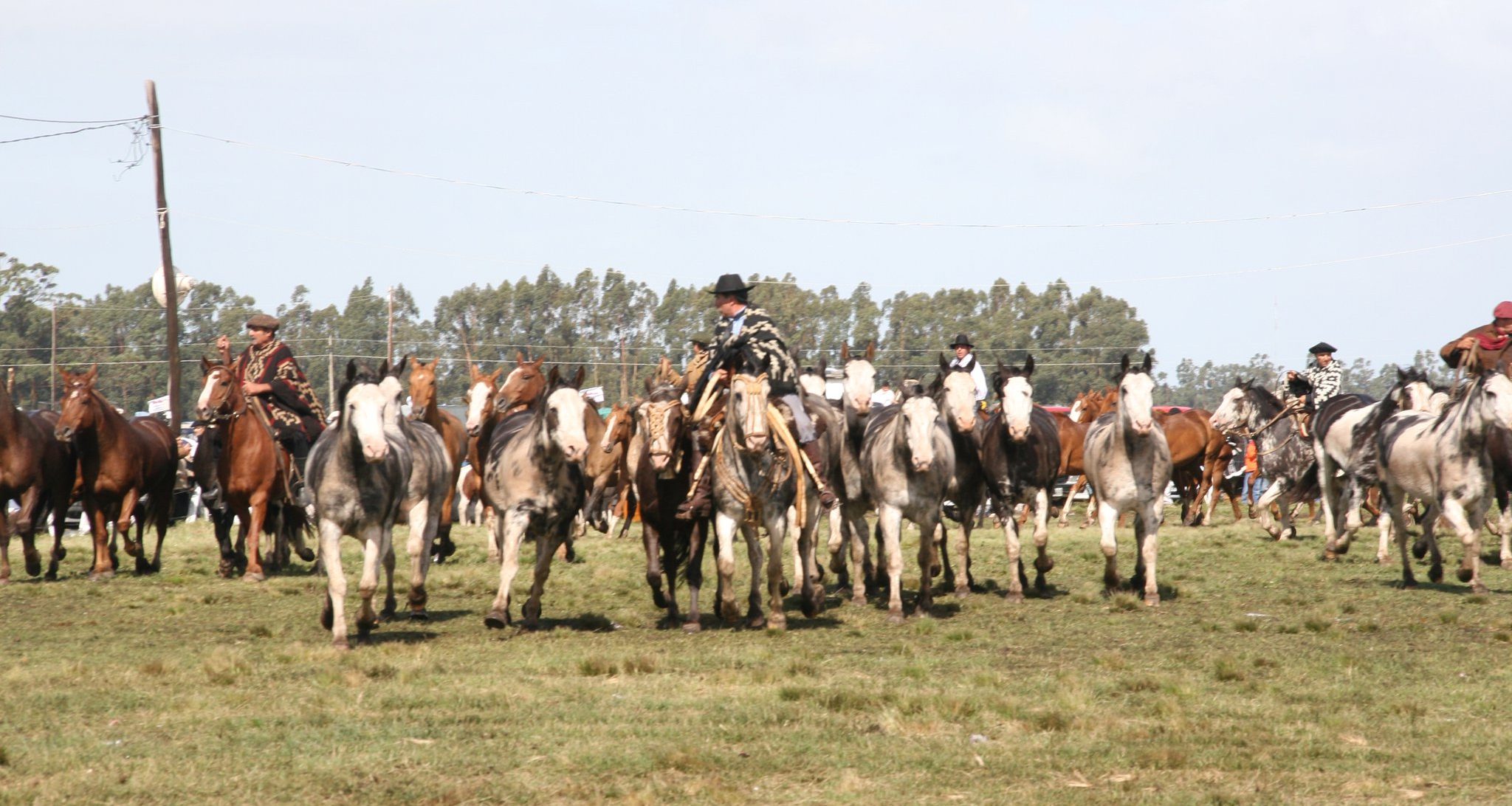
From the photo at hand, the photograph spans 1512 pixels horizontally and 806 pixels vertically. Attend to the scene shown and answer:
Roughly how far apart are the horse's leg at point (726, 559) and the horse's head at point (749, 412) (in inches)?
27.1

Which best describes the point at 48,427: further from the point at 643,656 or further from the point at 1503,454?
the point at 1503,454

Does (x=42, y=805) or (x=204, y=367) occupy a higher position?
(x=204, y=367)

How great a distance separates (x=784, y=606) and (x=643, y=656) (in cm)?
391

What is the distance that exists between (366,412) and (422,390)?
6.38 meters

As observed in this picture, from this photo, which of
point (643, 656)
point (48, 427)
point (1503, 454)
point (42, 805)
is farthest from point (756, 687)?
point (48, 427)

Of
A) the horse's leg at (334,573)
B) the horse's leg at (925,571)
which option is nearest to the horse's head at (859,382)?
the horse's leg at (925,571)

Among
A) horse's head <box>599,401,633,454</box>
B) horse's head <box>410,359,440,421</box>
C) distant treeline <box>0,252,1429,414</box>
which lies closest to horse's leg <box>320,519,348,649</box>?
horse's head <box>599,401,633,454</box>

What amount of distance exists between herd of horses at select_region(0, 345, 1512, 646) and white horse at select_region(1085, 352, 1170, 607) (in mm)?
26

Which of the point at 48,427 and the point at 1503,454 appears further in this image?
the point at 48,427

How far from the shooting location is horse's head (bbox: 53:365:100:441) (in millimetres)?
17734

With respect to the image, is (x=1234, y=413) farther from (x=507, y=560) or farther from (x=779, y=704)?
(x=779, y=704)

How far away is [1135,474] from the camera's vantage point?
1499 centimetres

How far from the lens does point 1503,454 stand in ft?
50.0

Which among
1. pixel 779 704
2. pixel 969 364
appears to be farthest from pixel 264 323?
pixel 779 704
